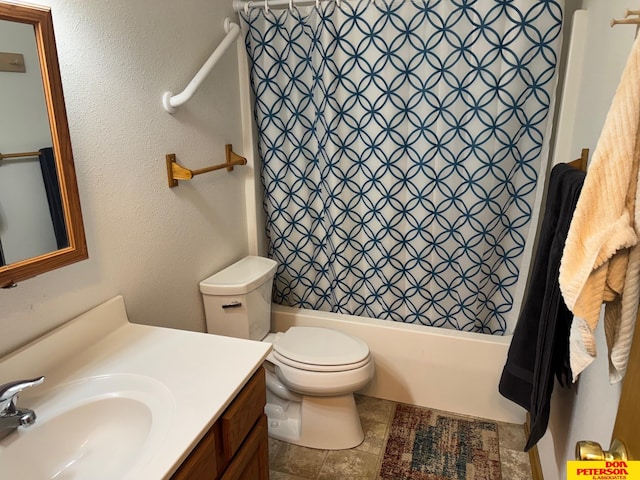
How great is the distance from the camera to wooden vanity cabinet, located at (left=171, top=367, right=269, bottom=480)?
1.00m

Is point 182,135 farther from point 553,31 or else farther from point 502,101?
point 553,31

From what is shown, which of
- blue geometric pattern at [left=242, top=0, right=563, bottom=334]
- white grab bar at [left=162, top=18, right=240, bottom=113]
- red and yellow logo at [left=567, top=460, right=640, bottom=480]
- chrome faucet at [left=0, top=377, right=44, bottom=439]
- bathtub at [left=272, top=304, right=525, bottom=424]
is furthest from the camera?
bathtub at [left=272, top=304, right=525, bottom=424]

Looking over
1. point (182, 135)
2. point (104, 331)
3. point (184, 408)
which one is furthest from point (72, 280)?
point (182, 135)

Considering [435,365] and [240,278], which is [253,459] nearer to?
[240,278]

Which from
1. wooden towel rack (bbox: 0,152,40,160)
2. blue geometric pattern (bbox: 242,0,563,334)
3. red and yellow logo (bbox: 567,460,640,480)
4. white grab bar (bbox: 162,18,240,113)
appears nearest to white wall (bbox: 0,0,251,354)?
white grab bar (bbox: 162,18,240,113)

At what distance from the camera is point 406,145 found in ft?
6.33

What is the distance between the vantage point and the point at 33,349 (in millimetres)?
1146

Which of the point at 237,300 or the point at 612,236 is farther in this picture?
the point at 237,300

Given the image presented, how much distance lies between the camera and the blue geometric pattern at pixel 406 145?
5.76 ft

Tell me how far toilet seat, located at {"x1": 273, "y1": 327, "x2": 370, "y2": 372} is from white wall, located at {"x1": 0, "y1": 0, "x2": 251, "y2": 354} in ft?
1.35

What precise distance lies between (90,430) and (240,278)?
91 centimetres

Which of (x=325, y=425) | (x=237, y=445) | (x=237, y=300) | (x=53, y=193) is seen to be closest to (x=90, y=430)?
(x=237, y=445)

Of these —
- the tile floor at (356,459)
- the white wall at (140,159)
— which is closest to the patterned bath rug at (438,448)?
the tile floor at (356,459)

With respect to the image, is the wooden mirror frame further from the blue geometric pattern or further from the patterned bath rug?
the patterned bath rug
